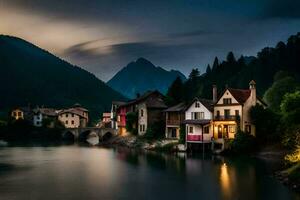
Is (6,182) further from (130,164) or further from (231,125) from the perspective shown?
(231,125)

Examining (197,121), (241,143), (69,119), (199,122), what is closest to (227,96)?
(199,122)

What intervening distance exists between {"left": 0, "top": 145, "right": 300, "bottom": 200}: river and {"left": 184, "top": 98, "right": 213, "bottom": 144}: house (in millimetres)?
Answer: 8554

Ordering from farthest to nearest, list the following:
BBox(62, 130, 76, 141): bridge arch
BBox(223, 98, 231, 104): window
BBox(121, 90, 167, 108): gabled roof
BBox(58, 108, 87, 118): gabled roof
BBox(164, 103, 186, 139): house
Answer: BBox(58, 108, 87, 118): gabled roof
BBox(62, 130, 76, 141): bridge arch
BBox(121, 90, 167, 108): gabled roof
BBox(164, 103, 186, 139): house
BBox(223, 98, 231, 104): window

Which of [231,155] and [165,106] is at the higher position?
[165,106]

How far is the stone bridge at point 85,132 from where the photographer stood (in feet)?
417

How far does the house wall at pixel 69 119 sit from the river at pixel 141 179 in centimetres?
8780

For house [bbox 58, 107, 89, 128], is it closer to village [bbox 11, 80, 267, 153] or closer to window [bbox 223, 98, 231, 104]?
village [bbox 11, 80, 267, 153]

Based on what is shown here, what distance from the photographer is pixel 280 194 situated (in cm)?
4034

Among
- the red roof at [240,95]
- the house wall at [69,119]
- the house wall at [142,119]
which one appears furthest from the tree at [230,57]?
the red roof at [240,95]

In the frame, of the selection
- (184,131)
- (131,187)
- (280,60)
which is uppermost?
(280,60)

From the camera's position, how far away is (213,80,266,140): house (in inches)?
3041

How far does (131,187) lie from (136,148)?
169 feet

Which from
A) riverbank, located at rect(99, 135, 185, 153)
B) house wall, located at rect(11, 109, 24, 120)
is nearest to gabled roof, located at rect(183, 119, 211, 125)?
riverbank, located at rect(99, 135, 185, 153)

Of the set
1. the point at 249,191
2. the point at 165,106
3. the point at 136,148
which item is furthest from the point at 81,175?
the point at 165,106
